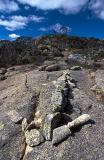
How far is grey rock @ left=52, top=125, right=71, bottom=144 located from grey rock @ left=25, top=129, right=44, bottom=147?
0.60 metres

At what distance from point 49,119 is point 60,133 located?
3.06 ft

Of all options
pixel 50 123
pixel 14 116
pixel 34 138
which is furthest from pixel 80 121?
pixel 14 116

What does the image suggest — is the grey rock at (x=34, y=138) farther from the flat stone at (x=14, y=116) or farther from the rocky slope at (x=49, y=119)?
the flat stone at (x=14, y=116)

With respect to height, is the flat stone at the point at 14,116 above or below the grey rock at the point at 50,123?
below

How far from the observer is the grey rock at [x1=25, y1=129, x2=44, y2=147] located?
11578 millimetres

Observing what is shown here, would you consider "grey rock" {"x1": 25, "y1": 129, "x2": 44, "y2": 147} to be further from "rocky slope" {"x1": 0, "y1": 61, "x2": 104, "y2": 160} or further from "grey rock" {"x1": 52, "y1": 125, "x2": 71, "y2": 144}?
"grey rock" {"x1": 52, "y1": 125, "x2": 71, "y2": 144}

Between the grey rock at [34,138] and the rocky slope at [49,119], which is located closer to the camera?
the rocky slope at [49,119]

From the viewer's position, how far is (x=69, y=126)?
1187 cm

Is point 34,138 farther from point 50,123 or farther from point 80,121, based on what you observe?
point 80,121

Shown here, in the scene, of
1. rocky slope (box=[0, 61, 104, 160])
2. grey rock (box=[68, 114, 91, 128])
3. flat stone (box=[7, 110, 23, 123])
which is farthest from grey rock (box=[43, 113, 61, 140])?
flat stone (box=[7, 110, 23, 123])

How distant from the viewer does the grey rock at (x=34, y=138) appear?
38.0 feet

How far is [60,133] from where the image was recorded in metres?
11.5

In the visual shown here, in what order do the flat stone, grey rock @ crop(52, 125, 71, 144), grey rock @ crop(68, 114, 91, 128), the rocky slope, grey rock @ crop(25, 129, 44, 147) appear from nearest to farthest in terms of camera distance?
the rocky slope, grey rock @ crop(52, 125, 71, 144), grey rock @ crop(25, 129, 44, 147), grey rock @ crop(68, 114, 91, 128), the flat stone

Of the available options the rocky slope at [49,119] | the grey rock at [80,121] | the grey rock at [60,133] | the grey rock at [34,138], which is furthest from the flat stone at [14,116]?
the grey rock at [80,121]
